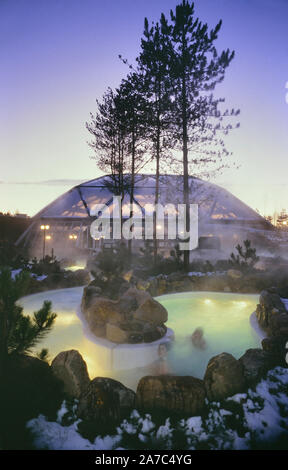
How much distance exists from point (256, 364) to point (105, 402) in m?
2.33

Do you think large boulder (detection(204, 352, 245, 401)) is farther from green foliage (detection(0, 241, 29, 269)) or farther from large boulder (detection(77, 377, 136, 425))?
green foliage (detection(0, 241, 29, 269))

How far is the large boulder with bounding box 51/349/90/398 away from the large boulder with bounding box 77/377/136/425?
17 cm

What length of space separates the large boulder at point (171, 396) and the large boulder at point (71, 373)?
2.71 ft

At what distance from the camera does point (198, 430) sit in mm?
3227

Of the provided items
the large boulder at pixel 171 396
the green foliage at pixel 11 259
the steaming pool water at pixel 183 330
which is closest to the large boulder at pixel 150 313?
the steaming pool water at pixel 183 330

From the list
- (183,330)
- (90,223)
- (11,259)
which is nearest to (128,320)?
(183,330)

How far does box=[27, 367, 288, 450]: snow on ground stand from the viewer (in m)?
3.04

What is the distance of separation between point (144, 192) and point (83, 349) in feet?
71.3

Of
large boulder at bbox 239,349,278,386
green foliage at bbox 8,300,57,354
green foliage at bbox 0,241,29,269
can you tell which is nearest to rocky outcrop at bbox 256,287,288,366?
large boulder at bbox 239,349,278,386

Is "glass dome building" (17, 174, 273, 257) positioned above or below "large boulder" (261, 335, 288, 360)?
above

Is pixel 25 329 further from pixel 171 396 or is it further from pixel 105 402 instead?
pixel 171 396

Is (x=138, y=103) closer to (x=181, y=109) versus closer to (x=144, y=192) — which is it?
(x=181, y=109)

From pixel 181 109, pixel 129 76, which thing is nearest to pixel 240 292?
pixel 181 109

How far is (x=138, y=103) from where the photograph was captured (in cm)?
1523
